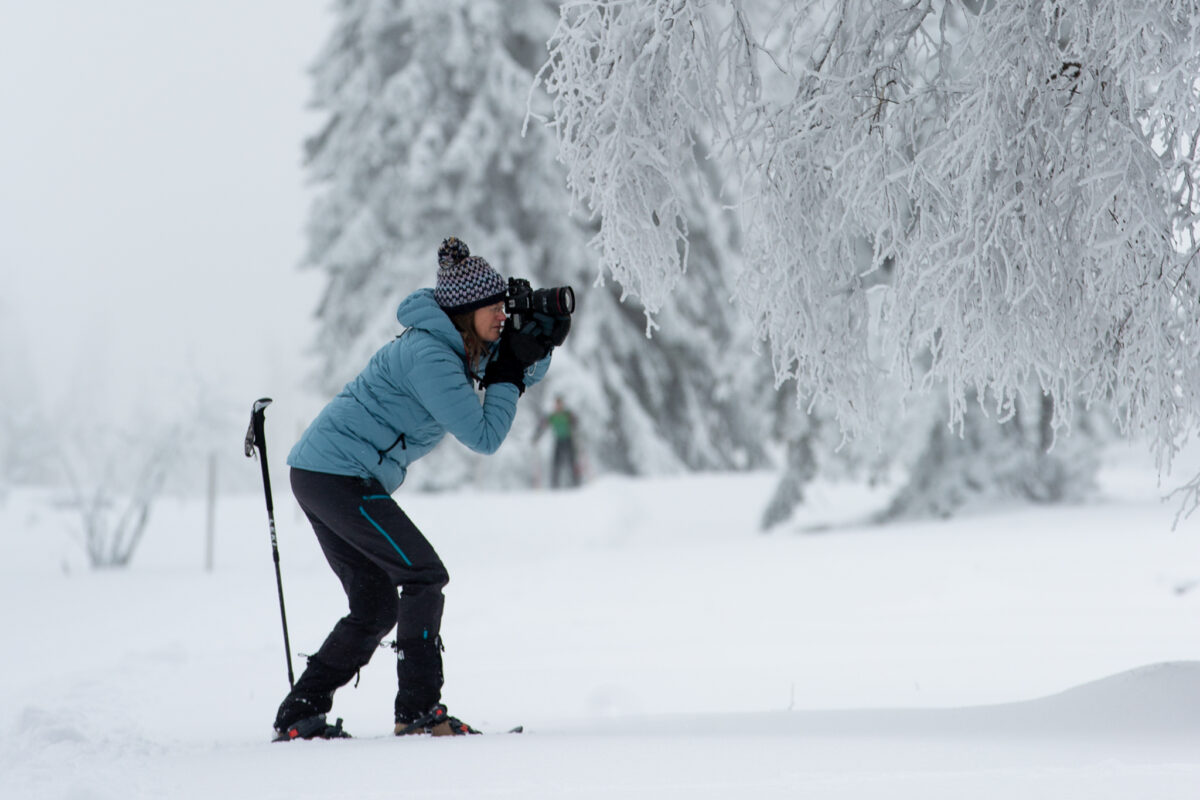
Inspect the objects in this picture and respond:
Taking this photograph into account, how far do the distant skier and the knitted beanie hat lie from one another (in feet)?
39.2

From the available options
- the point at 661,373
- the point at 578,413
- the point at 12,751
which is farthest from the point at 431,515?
the point at 12,751

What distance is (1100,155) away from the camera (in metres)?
3.41

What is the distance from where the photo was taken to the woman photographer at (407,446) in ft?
11.3

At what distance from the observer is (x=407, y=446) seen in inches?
144

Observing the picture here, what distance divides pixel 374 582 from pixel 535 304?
3.60 feet

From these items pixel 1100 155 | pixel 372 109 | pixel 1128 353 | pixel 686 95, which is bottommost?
pixel 1128 353

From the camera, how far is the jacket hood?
3488 mm

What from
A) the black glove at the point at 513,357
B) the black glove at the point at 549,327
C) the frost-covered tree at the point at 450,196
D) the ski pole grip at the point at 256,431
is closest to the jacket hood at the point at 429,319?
the black glove at the point at 513,357

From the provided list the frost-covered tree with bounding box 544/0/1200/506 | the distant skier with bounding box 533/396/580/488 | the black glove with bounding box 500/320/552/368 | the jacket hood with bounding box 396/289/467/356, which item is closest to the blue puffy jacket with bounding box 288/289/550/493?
the jacket hood with bounding box 396/289/467/356

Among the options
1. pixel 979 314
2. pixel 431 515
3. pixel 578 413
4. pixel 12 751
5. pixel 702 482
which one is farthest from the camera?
pixel 578 413

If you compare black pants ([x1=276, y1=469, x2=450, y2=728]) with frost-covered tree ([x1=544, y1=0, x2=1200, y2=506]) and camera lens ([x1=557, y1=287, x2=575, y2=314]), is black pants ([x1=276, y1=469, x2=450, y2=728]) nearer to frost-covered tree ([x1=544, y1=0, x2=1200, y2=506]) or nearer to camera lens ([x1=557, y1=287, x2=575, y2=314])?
camera lens ([x1=557, y1=287, x2=575, y2=314])

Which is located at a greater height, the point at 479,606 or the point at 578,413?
the point at 578,413

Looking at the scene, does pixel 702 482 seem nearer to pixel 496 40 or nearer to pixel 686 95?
pixel 496 40

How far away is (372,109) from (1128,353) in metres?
14.2
